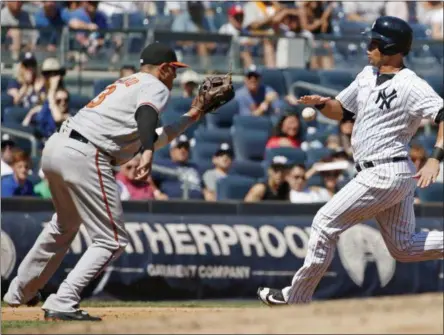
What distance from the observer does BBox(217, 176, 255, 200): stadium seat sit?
12.8 meters

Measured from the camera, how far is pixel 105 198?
7.82 meters

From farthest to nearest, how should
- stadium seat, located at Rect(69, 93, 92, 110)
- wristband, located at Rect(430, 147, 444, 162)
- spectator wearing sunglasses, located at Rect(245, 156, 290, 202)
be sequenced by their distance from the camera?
1. stadium seat, located at Rect(69, 93, 92, 110)
2. spectator wearing sunglasses, located at Rect(245, 156, 290, 202)
3. wristband, located at Rect(430, 147, 444, 162)

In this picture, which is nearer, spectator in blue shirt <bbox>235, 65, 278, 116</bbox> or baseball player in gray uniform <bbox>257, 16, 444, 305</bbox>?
baseball player in gray uniform <bbox>257, 16, 444, 305</bbox>

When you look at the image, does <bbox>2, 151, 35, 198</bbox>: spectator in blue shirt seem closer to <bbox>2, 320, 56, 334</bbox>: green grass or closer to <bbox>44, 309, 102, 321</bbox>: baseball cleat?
<bbox>2, 320, 56, 334</bbox>: green grass

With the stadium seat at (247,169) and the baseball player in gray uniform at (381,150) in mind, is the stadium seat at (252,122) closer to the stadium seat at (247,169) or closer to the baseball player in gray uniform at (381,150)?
the stadium seat at (247,169)

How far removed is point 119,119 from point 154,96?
0.29 metres

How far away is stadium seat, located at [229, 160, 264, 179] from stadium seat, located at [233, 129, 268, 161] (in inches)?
21.6

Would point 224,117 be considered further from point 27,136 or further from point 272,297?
point 272,297

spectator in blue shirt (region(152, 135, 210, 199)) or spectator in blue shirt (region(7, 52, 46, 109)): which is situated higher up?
spectator in blue shirt (region(7, 52, 46, 109))

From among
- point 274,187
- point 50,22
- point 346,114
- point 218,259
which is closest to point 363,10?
point 50,22

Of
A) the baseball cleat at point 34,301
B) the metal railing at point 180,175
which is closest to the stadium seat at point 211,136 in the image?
the metal railing at point 180,175

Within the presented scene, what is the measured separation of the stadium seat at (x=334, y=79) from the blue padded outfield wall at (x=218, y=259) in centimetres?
377

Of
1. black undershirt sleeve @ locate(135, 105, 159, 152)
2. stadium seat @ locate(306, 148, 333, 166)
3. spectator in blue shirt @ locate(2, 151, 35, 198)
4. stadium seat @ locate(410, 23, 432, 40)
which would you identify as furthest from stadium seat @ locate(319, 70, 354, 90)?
black undershirt sleeve @ locate(135, 105, 159, 152)

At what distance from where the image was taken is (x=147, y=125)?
752cm
